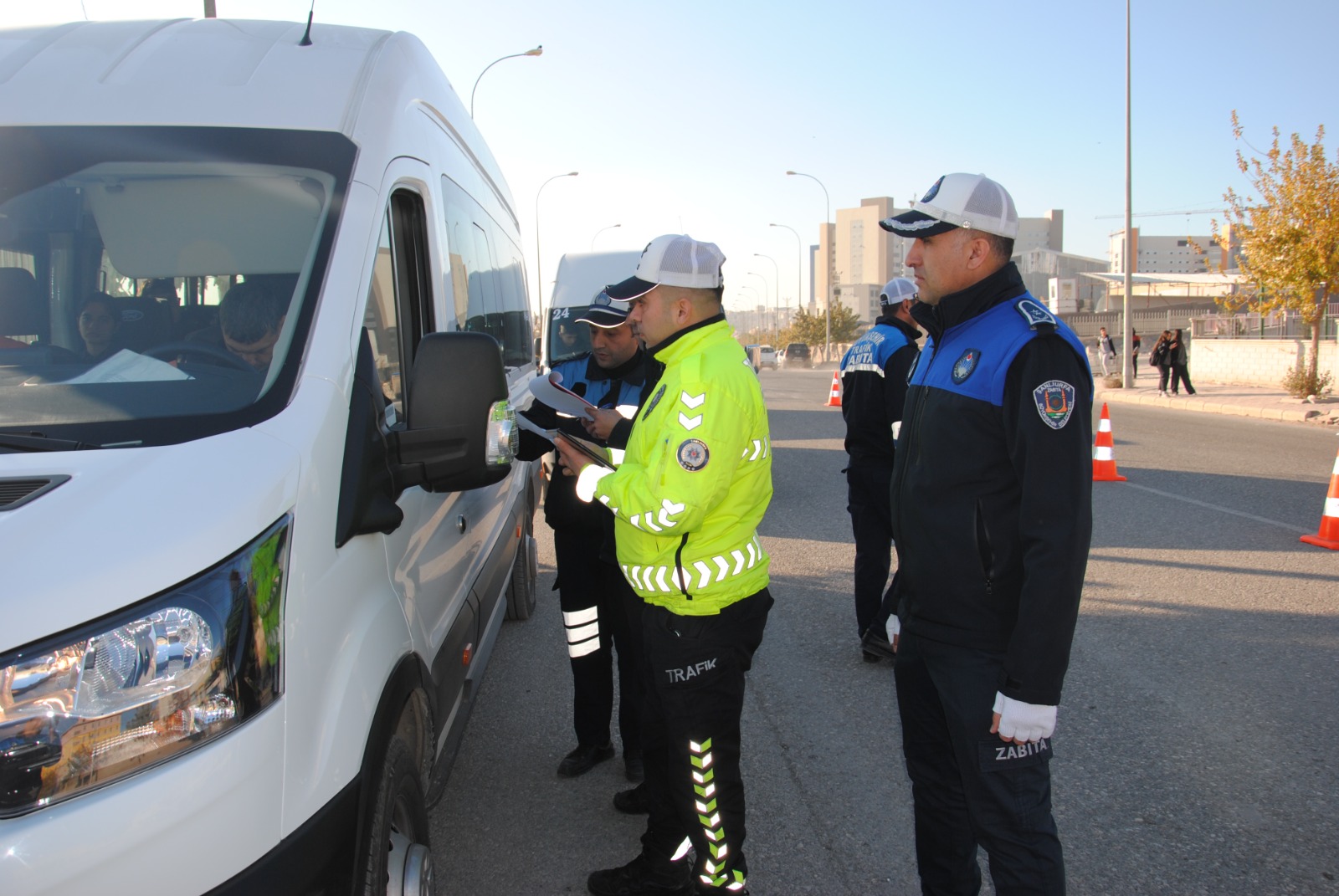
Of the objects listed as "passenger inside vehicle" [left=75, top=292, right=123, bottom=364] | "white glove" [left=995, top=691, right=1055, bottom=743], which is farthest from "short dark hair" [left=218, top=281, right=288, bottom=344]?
"white glove" [left=995, top=691, right=1055, bottom=743]

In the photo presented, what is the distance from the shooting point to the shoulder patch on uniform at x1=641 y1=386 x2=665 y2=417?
271cm

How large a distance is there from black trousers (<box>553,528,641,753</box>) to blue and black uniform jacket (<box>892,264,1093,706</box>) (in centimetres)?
157

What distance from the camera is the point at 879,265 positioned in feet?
518

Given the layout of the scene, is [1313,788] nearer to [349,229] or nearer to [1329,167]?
[349,229]

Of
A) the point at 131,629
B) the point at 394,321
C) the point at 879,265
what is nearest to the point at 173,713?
the point at 131,629

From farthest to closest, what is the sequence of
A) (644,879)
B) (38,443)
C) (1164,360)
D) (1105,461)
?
1. (1164,360)
2. (1105,461)
3. (644,879)
4. (38,443)

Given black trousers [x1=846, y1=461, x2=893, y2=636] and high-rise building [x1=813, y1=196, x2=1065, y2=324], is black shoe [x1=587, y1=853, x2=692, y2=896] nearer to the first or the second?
black trousers [x1=846, y1=461, x2=893, y2=636]

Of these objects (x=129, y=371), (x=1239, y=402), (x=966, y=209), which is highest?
(x=966, y=209)

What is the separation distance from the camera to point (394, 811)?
2305 millimetres

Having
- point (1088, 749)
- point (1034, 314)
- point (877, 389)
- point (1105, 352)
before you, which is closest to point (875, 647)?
point (1088, 749)

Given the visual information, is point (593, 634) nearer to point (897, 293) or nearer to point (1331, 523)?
point (897, 293)

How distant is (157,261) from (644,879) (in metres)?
Answer: 2.37

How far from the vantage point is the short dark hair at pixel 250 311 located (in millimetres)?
2275

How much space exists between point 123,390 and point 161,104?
929 millimetres
